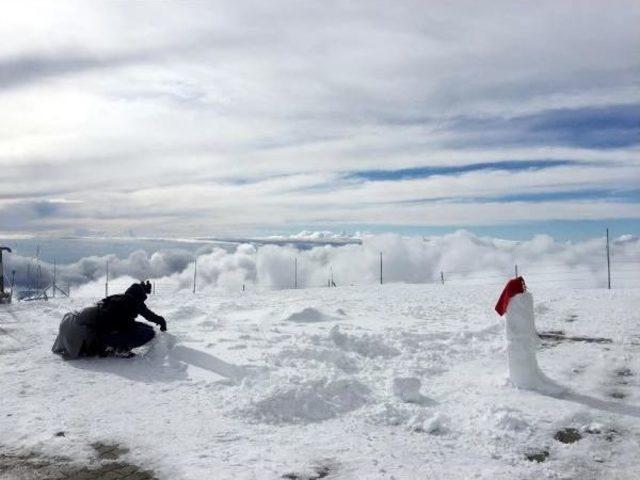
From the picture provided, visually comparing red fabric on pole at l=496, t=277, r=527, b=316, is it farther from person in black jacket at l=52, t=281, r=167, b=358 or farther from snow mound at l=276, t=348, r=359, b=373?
person in black jacket at l=52, t=281, r=167, b=358

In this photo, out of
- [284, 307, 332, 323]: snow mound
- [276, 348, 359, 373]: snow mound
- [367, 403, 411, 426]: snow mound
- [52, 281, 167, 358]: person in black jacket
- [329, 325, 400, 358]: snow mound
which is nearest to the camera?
[367, 403, 411, 426]: snow mound

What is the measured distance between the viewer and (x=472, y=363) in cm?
1002

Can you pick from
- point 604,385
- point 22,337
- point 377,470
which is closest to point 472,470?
point 377,470

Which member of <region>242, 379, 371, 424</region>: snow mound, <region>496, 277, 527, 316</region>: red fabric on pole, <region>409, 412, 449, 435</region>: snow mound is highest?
<region>496, 277, 527, 316</region>: red fabric on pole

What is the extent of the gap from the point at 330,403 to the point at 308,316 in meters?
6.67

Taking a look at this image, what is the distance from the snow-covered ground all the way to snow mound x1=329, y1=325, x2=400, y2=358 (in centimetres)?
3

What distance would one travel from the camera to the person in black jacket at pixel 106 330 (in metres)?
9.59

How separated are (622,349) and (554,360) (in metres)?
1.80

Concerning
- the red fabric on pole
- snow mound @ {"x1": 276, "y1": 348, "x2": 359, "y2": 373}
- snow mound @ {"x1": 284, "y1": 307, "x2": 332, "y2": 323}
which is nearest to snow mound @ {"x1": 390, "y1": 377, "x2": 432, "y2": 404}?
snow mound @ {"x1": 276, "y1": 348, "x2": 359, "y2": 373}

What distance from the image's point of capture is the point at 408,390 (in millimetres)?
7715

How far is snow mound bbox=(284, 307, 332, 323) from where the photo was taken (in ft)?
44.8

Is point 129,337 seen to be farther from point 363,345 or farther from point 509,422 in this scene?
point 509,422

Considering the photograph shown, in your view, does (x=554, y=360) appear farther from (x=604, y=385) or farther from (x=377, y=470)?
(x=377, y=470)

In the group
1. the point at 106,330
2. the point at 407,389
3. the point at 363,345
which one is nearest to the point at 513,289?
the point at 407,389
